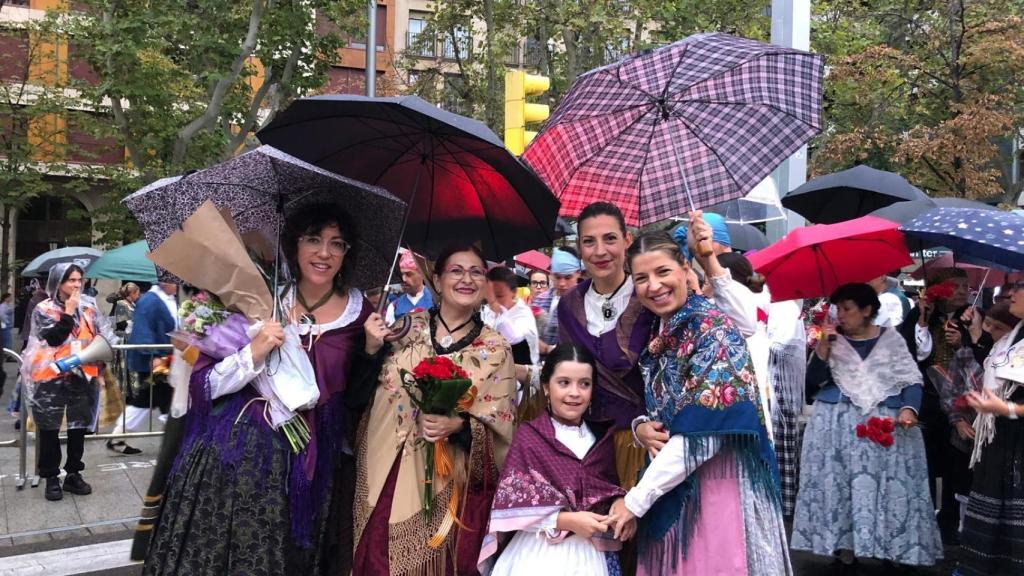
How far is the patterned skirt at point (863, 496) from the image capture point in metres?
5.36

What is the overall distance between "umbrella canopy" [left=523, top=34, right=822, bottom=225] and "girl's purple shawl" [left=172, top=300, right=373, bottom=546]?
1.55m

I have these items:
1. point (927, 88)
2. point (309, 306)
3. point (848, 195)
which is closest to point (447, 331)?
point (309, 306)

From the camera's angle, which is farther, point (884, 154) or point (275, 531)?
point (884, 154)

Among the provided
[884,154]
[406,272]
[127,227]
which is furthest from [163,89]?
[884,154]

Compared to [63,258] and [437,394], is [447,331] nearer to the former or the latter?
[437,394]

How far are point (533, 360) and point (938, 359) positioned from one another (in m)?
3.60

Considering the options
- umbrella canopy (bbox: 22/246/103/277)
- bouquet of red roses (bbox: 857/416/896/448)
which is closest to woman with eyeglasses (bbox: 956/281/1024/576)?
bouquet of red roses (bbox: 857/416/896/448)

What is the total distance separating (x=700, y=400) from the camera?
9.75 ft

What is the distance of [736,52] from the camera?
3.53 m

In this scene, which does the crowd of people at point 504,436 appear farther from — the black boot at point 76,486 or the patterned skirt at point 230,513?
the black boot at point 76,486

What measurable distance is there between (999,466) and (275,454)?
3.76 m

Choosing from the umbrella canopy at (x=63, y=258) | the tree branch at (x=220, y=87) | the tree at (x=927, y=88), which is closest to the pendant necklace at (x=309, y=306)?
the umbrella canopy at (x=63, y=258)

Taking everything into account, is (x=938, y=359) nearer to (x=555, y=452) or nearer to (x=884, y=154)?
(x=555, y=452)

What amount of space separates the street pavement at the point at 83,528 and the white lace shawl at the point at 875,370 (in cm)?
120
